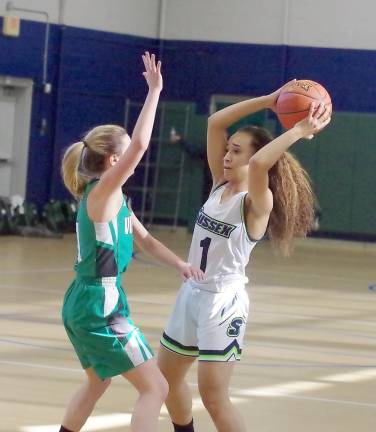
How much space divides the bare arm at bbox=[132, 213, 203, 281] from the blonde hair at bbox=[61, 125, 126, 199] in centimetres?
26

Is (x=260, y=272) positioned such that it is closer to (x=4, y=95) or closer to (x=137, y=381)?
(x=4, y=95)

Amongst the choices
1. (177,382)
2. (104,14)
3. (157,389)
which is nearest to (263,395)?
(177,382)

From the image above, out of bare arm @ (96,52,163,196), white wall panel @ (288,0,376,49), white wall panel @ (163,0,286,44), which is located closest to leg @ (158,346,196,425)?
bare arm @ (96,52,163,196)

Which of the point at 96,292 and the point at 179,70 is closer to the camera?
the point at 96,292

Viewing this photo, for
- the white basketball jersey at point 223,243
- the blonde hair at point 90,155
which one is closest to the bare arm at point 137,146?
the blonde hair at point 90,155

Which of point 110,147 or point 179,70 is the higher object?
point 179,70

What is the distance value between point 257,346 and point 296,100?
3.78m

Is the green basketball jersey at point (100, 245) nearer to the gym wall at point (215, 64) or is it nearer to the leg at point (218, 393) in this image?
the leg at point (218, 393)

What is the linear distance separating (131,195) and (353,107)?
4341 mm

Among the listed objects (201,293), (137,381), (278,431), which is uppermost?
(201,293)

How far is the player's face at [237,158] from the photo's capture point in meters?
4.82

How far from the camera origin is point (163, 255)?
457 cm

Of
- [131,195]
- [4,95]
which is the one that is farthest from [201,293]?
[131,195]

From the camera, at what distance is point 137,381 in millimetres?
4363
